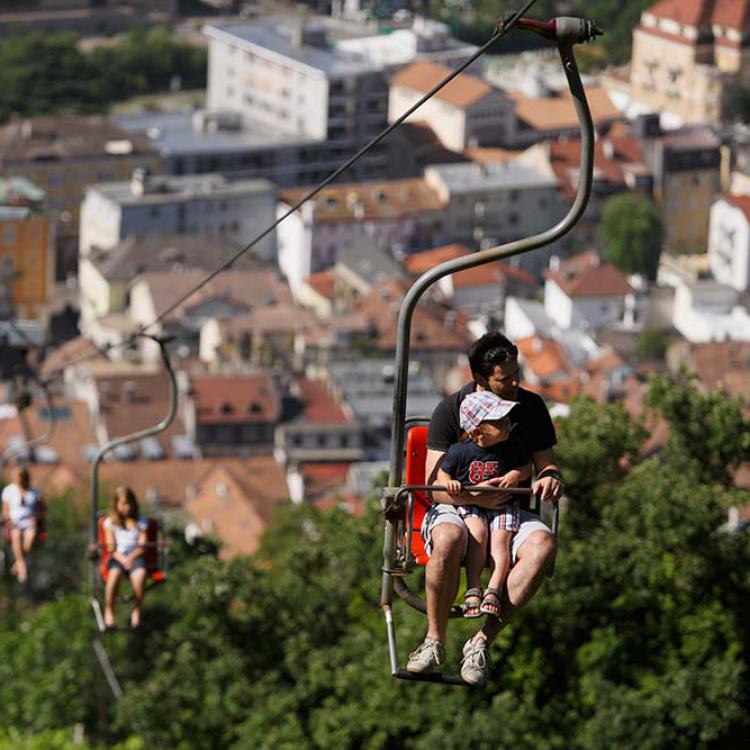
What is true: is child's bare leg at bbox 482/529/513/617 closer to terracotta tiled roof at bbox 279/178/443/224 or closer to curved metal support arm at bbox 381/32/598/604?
curved metal support arm at bbox 381/32/598/604

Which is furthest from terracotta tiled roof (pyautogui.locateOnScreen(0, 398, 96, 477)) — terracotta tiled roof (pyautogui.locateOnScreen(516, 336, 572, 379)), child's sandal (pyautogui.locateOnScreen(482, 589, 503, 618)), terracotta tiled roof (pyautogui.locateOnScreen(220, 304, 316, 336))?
child's sandal (pyautogui.locateOnScreen(482, 589, 503, 618))

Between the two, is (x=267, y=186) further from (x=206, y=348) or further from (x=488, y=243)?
(x=206, y=348)

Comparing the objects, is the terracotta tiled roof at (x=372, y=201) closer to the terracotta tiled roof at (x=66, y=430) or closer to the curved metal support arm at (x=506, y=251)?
the terracotta tiled roof at (x=66, y=430)

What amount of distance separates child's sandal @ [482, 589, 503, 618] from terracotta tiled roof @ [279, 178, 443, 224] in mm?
62838

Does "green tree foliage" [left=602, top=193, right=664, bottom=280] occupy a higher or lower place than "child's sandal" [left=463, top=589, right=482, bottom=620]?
lower

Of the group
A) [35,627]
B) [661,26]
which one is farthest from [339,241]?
[35,627]

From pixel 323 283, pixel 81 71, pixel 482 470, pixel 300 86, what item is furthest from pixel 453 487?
pixel 81 71

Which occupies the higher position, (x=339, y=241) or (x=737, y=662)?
(x=737, y=662)

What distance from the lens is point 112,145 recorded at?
78750 millimetres

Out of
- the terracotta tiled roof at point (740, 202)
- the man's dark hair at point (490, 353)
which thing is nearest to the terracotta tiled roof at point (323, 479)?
the terracotta tiled roof at point (740, 202)

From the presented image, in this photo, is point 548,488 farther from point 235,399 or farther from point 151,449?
point 235,399

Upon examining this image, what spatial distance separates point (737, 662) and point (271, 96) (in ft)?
218

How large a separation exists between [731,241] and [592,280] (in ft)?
26.8

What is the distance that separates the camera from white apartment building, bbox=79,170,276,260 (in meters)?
72.3
